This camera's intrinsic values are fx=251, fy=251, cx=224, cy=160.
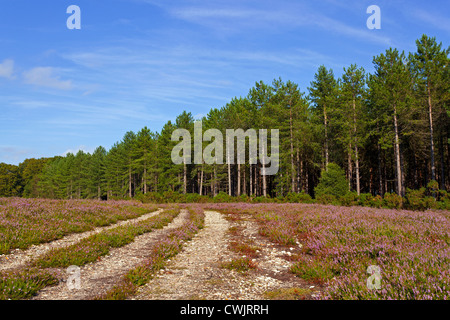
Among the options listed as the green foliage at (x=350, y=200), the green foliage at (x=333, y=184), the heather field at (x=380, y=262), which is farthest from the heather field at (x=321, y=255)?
the green foliage at (x=333, y=184)

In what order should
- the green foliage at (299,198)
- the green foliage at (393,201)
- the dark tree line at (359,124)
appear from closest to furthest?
the green foliage at (393,201)
the green foliage at (299,198)
the dark tree line at (359,124)

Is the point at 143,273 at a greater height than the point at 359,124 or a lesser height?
lesser

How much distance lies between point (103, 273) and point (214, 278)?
291 cm

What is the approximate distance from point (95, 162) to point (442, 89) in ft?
283

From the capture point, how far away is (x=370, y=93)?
38.8m

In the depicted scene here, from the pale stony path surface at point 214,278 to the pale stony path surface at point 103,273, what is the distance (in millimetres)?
978

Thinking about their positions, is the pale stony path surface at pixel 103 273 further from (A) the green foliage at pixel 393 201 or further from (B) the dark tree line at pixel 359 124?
(B) the dark tree line at pixel 359 124

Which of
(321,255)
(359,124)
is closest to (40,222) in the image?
(321,255)

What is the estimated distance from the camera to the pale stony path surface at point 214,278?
5.19 meters

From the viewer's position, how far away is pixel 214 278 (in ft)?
20.3

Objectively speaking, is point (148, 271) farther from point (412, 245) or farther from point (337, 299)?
point (412, 245)

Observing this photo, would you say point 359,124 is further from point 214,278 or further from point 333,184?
point 214,278

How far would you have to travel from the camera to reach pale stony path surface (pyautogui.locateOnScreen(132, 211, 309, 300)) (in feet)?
17.0
